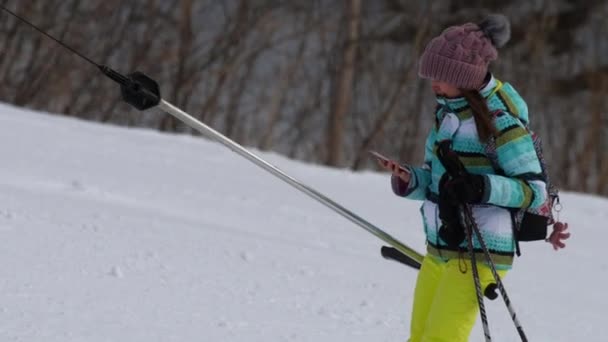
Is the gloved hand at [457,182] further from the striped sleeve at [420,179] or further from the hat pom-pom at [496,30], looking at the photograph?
the hat pom-pom at [496,30]

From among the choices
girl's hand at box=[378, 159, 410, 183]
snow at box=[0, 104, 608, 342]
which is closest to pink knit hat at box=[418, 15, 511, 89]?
girl's hand at box=[378, 159, 410, 183]

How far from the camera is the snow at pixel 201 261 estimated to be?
3707 mm

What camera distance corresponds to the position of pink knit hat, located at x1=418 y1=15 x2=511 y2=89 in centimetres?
256

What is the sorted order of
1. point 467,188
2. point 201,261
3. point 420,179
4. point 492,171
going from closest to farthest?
point 467,188 → point 492,171 → point 420,179 → point 201,261

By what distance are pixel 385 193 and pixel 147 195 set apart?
2755 mm

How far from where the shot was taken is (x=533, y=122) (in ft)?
80.4

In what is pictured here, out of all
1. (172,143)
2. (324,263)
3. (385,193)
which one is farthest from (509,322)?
(172,143)

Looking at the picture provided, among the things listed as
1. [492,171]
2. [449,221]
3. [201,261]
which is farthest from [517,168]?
[201,261]

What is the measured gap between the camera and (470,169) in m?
2.57

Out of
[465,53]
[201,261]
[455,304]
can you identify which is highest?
[465,53]

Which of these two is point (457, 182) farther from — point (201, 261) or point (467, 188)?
point (201, 261)

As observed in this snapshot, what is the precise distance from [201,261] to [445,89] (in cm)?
224

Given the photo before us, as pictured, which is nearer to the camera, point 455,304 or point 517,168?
point 517,168

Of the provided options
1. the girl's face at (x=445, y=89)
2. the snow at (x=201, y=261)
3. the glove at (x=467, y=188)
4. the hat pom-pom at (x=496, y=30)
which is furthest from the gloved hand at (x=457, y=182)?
the snow at (x=201, y=261)
